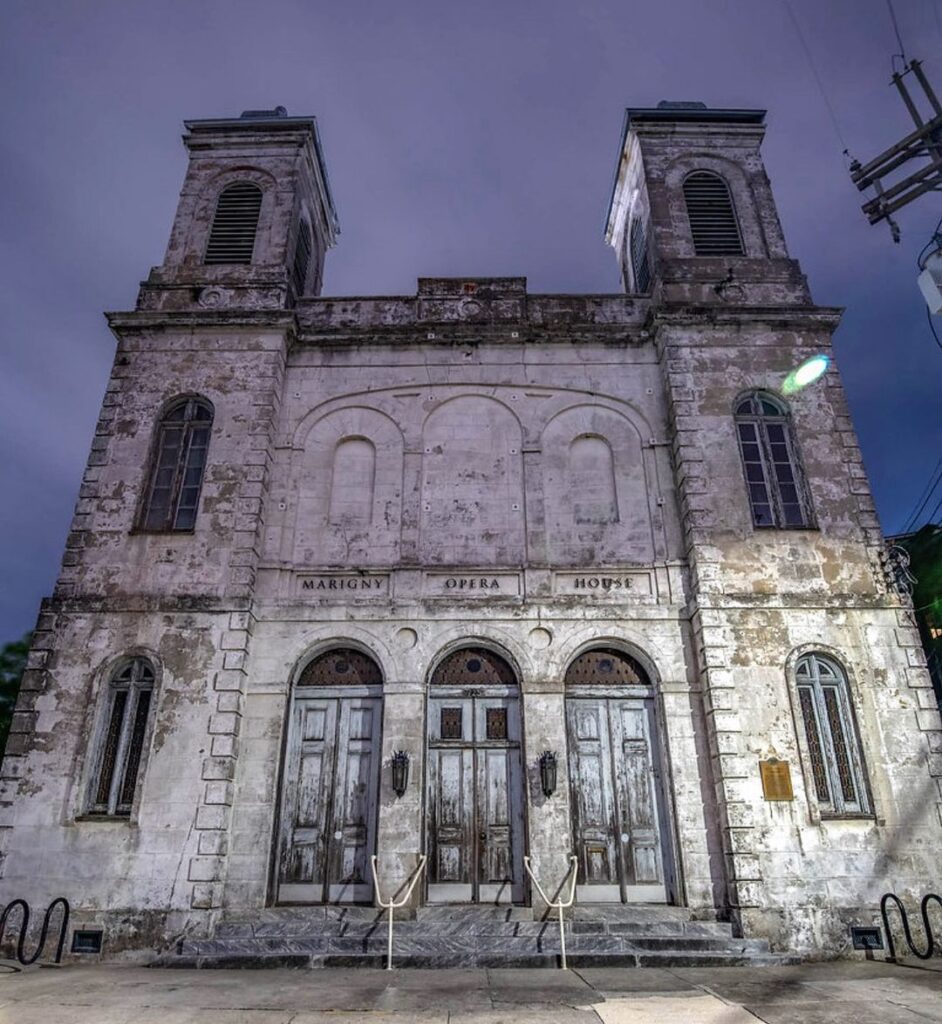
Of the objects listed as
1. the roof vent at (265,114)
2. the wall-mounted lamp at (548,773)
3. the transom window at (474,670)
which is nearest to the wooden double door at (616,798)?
the wall-mounted lamp at (548,773)

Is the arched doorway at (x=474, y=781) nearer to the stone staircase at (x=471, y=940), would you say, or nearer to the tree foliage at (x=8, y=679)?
the stone staircase at (x=471, y=940)

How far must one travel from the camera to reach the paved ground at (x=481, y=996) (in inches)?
260

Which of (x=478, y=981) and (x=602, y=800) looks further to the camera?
(x=602, y=800)

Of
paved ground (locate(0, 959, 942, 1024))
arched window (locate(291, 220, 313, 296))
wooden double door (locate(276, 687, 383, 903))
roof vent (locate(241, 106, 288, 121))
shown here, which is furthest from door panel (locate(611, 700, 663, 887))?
roof vent (locate(241, 106, 288, 121))

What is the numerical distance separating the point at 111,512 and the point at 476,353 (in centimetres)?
725

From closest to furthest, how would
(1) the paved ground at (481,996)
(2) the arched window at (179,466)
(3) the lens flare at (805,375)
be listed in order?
(1) the paved ground at (481,996)
(2) the arched window at (179,466)
(3) the lens flare at (805,375)

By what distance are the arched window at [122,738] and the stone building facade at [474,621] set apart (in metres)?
0.05

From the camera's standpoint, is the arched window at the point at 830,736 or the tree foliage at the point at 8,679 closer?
the arched window at the point at 830,736

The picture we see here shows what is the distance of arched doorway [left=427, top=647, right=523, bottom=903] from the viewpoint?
1095cm

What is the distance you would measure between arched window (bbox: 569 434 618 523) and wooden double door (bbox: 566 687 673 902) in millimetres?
3059

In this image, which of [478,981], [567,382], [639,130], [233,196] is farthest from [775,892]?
[233,196]

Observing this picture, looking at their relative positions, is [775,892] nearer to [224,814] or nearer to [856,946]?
[856,946]

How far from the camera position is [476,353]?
48.2 feet

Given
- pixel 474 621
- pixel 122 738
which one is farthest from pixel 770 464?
pixel 122 738
